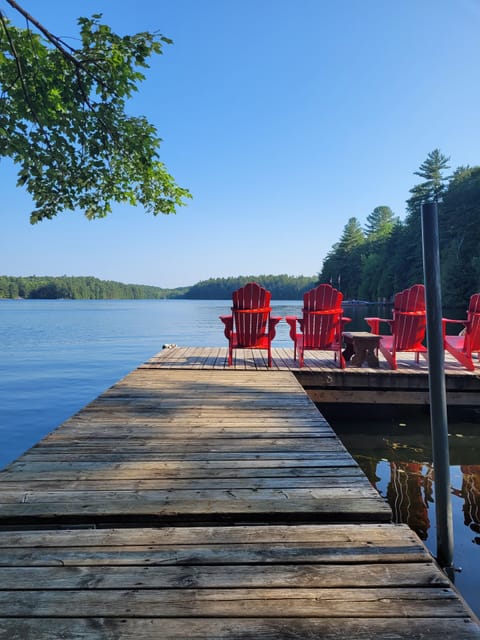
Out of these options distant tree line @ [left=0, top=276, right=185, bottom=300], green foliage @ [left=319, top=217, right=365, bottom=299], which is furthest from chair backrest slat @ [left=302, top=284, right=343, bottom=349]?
distant tree line @ [left=0, top=276, right=185, bottom=300]

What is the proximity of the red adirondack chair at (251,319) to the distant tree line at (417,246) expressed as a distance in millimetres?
16750

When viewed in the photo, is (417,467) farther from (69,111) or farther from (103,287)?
(103,287)

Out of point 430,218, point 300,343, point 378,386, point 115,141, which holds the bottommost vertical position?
point 378,386

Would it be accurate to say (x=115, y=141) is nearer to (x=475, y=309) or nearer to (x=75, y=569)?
(x=75, y=569)

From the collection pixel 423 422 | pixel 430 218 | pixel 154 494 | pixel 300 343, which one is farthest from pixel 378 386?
pixel 154 494

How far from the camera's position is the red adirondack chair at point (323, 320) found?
5812mm

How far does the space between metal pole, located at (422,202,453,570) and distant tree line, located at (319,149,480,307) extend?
1952 centimetres

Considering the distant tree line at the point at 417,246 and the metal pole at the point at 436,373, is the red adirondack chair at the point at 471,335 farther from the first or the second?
the distant tree line at the point at 417,246

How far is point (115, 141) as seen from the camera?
13.6 ft

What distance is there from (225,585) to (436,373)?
1523mm

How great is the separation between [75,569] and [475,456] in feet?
15.5

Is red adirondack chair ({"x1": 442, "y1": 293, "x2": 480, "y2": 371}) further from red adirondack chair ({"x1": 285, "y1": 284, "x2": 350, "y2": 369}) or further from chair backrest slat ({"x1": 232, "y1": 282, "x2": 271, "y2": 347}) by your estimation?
chair backrest slat ({"x1": 232, "y1": 282, "x2": 271, "y2": 347})

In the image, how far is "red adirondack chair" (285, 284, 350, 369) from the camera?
5.81m

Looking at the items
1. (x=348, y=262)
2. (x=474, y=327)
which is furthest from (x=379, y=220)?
(x=474, y=327)
